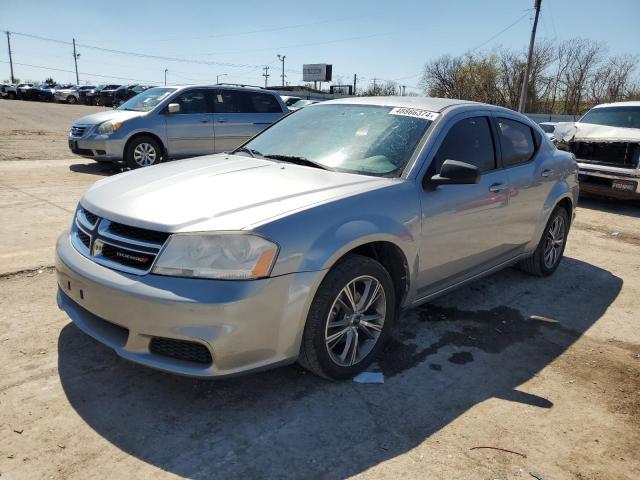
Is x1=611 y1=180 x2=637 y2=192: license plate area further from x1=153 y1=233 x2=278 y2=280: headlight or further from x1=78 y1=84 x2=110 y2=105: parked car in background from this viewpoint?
x1=78 y1=84 x2=110 y2=105: parked car in background

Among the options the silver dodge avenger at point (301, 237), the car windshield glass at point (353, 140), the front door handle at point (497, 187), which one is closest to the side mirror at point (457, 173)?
the silver dodge avenger at point (301, 237)

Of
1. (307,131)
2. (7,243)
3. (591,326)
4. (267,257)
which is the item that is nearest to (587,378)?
(591,326)

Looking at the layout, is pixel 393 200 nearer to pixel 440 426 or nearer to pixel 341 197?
pixel 341 197

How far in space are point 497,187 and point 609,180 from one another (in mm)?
6210

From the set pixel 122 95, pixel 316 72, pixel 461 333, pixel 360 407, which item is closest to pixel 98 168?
pixel 461 333

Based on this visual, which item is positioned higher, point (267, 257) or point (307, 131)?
point (307, 131)

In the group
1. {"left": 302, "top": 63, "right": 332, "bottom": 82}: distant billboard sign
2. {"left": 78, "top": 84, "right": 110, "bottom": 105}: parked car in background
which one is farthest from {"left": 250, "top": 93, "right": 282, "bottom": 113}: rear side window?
{"left": 302, "top": 63, "right": 332, "bottom": 82}: distant billboard sign

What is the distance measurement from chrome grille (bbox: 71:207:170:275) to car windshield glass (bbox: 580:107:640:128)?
10062 mm

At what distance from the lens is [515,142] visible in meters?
4.59

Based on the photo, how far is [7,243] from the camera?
17.0ft

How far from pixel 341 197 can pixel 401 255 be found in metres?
0.62

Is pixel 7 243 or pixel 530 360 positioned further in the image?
pixel 7 243

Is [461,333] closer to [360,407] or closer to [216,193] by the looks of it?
[360,407]

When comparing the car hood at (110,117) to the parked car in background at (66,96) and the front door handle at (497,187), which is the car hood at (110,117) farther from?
the parked car in background at (66,96)
